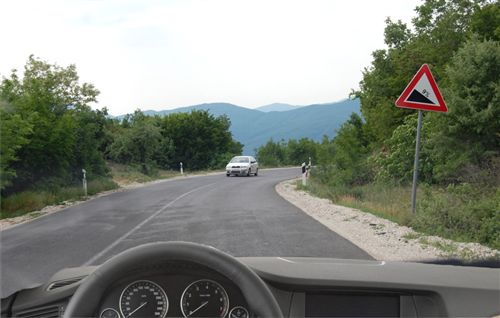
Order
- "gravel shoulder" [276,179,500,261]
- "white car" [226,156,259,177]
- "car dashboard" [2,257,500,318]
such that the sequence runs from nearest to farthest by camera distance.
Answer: "car dashboard" [2,257,500,318] < "gravel shoulder" [276,179,500,261] < "white car" [226,156,259,177]

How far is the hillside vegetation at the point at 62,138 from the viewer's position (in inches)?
345

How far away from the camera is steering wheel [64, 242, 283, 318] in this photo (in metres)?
2.39

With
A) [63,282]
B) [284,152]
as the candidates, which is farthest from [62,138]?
[284,152]

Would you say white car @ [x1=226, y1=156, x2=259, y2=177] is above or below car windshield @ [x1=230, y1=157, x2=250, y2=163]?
below

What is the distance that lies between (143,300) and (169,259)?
0.25 metres

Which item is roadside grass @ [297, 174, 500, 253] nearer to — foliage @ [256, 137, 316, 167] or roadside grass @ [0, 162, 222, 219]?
roadside grass @ [0, 162, 222, 219]

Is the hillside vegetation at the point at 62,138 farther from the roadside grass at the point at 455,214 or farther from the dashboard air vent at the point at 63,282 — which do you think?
the roadside grass at the point at 455,214

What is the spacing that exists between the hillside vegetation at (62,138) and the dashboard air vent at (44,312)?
10.6 feet

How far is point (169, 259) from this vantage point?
2518 mm

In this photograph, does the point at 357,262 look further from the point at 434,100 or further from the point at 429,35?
the point at 429,35

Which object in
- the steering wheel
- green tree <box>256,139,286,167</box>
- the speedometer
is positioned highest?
the steering wheel

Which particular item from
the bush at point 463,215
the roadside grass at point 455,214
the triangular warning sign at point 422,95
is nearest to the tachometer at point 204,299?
the roadside grass at point 455,214

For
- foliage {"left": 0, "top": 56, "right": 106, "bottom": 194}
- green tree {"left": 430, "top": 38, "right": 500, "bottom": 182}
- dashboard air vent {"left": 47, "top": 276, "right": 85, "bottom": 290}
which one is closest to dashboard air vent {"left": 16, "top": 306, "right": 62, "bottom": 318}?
dashboard air vent {"left": 47, "top": 276, "right": 85, "bottom": 290}

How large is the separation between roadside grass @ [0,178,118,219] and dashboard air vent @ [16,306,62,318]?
38.9 feet
